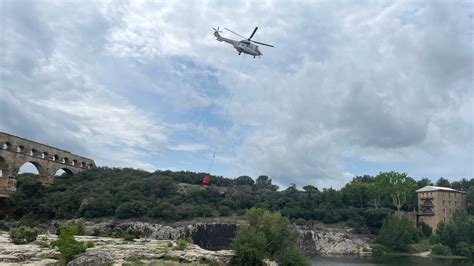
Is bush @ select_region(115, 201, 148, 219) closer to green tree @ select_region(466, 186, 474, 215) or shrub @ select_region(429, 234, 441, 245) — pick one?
shrub @ select_region(429, 234, 441, 245)

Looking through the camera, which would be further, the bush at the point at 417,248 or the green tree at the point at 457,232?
the bush at the point at 417,248

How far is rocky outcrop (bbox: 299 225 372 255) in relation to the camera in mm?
77688

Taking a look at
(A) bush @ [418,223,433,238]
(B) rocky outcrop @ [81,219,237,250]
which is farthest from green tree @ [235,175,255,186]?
(A) bush @ [418,223,433,238]

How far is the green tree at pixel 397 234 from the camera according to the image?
78.8 m

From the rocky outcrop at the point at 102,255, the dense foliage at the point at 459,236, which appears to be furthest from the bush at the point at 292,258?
the dense foliage at the point at 459,236

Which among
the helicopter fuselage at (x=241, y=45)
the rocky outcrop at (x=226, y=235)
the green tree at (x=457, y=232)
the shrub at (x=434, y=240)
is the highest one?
the helicopter fuselage at (x=241, y=45)

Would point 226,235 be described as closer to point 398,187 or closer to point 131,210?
point 131,210

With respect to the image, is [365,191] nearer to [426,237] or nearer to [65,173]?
[426,237]

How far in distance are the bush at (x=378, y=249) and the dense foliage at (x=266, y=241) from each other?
42078 millimetres

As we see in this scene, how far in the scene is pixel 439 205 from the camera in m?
92.1

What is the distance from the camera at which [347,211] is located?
89250 millimetres

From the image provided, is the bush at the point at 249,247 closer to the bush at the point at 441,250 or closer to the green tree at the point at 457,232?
the bush at the point at 441,250

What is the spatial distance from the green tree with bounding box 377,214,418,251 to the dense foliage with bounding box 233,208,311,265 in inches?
1806

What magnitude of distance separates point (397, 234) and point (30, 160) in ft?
222
